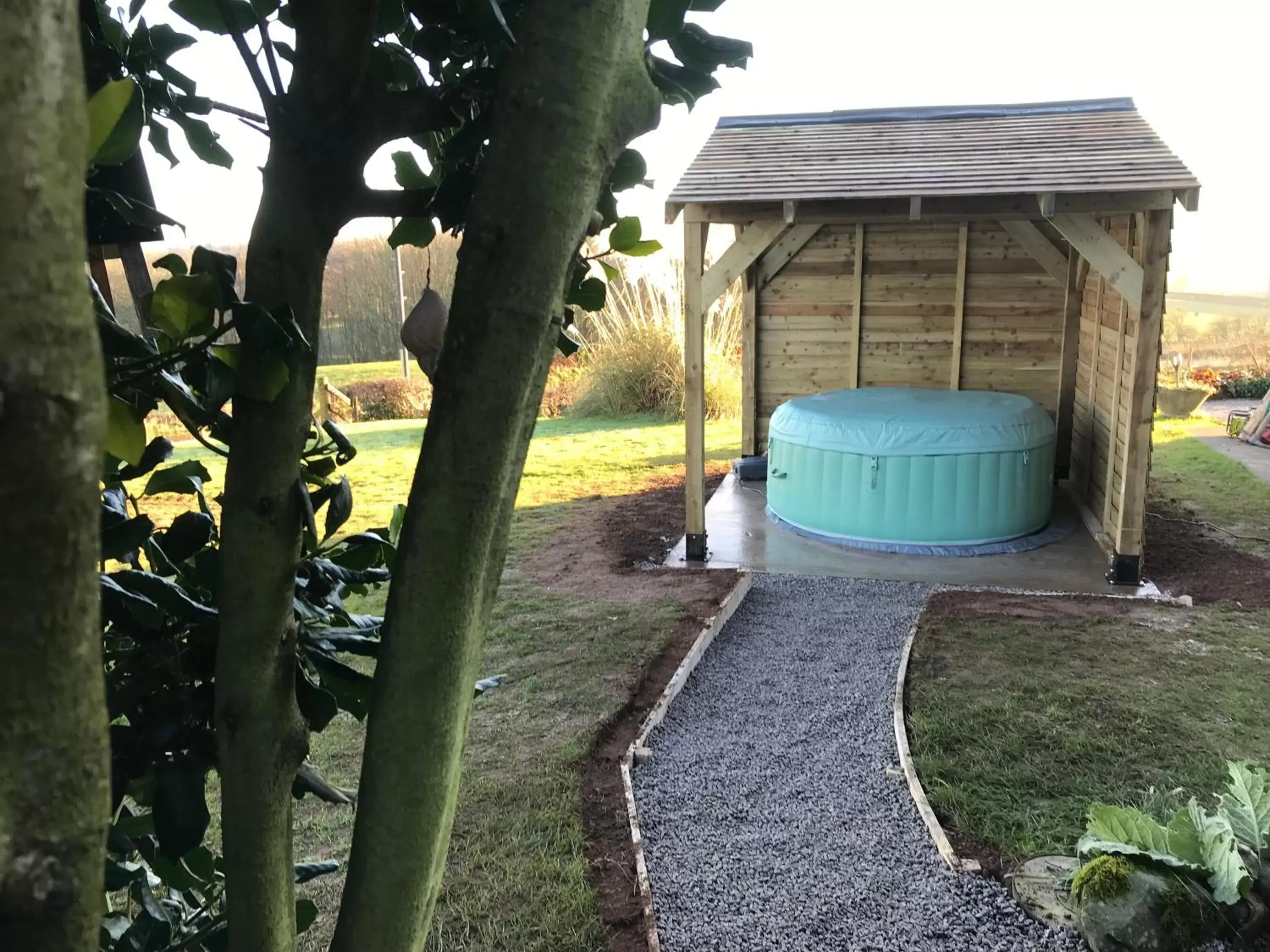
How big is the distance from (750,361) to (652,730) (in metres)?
5.97

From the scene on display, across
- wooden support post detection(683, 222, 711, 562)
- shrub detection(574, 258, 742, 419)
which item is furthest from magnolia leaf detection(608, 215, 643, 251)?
shrub detection(574, 258, 742, 419)

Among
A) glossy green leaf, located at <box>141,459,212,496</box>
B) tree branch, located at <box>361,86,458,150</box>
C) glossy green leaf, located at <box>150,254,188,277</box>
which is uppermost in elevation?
tree branch, located at <box>361,86,458,150</box>

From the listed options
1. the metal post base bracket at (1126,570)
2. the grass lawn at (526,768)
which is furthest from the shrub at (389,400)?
the metal post base bracket at (1126,570)

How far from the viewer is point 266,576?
0.81m

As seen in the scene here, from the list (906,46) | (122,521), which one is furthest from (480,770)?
(906,46)

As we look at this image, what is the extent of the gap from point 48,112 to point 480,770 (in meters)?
3.79

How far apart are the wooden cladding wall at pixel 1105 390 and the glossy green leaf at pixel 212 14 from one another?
6.20 meters

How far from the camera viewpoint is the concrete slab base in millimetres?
6352

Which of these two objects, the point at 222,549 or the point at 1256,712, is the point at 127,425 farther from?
the point at 1256,712

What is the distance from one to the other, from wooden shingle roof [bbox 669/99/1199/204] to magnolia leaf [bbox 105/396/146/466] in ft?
20.0

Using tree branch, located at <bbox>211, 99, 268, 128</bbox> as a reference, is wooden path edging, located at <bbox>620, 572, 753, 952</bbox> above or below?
below

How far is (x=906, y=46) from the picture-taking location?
1834 cm

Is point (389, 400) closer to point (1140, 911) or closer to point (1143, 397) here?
point (1143, 397)

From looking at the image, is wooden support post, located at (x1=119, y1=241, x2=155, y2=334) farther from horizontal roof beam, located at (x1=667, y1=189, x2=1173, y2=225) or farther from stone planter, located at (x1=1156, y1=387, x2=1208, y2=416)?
stone planter, located at (x1=1156, y1=387, x2=1208, y2=416)
